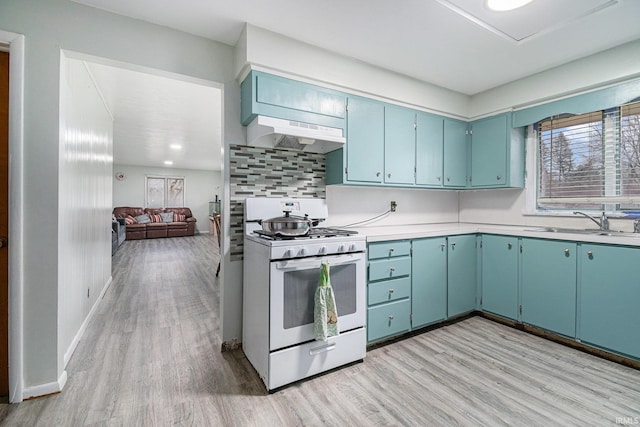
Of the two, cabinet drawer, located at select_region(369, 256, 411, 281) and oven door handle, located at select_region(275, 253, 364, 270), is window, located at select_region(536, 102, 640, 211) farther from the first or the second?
oven door handle, located at select_region(275, 253, 364, 270)

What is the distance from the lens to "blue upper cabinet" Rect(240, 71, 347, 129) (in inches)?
85.2

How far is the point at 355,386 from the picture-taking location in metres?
1.87

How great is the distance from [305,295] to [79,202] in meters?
2.10

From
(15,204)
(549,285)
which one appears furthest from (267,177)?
(549,285)

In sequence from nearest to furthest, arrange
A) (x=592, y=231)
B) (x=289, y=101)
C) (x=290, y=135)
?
(x=290, y=135) < (x=289, y=101) < (x=592, y=231)

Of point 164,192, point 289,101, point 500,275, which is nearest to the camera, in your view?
point 289,101

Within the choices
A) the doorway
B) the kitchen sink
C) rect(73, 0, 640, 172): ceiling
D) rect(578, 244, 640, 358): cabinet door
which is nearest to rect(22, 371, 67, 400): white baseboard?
the doorway

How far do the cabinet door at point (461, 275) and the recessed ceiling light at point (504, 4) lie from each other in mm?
1847

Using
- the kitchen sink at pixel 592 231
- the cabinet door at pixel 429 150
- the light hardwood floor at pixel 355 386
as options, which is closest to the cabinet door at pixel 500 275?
the light hardwood floor at pixel 355 386

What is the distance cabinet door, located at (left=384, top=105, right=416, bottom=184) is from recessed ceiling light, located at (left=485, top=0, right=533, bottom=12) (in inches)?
42.7

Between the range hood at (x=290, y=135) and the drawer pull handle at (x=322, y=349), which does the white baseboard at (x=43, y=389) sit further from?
the range hood at (x=290, y=135)

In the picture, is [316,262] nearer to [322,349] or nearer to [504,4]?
[322,349]

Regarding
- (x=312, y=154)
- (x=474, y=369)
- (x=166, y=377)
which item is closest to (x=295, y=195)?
(x=312, y=154)

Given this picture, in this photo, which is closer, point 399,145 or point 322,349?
point 322,349
